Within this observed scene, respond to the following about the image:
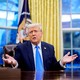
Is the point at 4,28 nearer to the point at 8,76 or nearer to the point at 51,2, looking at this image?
the point at 51,2

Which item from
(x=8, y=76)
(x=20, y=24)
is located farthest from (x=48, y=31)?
(x=8, y=76)

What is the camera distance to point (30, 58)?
276 centimetres

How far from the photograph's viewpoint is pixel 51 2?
575 centimetres

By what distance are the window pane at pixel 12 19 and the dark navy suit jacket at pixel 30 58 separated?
3151 millimetres

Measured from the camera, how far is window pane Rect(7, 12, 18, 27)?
19.7ft

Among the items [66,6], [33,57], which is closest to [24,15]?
[66,6]

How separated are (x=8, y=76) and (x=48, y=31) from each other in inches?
183

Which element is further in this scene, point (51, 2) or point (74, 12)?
point (74, 12)

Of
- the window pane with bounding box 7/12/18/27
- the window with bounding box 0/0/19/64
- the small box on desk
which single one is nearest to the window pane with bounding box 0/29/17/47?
the window with bounding box 0/0/19/64

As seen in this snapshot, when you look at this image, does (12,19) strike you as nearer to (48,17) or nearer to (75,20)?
(48,17)

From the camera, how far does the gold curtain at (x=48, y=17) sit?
18.3 ft

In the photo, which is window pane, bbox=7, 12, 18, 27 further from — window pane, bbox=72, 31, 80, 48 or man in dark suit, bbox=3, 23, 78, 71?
man in dark suit, bbox=3, 23, 78, 71

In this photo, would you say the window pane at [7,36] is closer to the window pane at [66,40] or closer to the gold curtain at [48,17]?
the gold curtain at [48,17]

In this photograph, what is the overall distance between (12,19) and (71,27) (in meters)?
1.64
